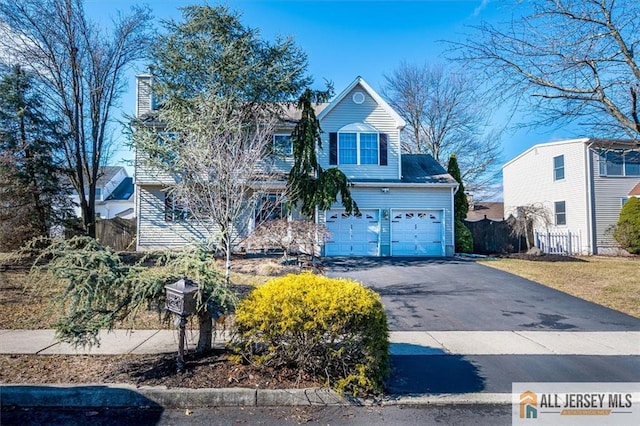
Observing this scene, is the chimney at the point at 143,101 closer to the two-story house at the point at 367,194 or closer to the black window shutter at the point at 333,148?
the two-story house at the point at 367,194

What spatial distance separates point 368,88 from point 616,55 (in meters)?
12.0

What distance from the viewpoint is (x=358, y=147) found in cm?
1792

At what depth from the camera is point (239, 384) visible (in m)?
4.08

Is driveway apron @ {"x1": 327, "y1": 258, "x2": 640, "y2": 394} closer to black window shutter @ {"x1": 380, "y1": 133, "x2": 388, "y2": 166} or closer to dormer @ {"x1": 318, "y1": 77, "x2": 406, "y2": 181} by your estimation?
dormer @ {"x1": 318, "y1": 77, "x2": 406, "y2": 181}

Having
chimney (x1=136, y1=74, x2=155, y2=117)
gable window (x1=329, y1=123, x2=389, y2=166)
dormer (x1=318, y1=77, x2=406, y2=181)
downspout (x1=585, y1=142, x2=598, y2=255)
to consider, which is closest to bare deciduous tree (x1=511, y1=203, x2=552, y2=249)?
downspout (x1=585, y1=142, x2=598, y2=255)

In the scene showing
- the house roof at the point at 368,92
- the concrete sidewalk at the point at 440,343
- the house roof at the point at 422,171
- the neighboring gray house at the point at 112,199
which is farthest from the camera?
the neighboring gray house at the point at 112,199

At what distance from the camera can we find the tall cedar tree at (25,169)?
11.9 meters

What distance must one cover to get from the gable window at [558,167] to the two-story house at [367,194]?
30.0 ft

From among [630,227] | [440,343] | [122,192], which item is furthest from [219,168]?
[122,192]

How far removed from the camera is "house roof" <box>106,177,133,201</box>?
120 ft

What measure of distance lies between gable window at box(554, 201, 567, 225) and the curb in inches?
895

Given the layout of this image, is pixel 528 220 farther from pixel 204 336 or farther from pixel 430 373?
pixel 204 336

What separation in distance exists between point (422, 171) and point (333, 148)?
5.16m

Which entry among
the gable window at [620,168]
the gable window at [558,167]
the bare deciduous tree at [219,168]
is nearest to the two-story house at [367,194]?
the bare deciduous tree at [219,168]
